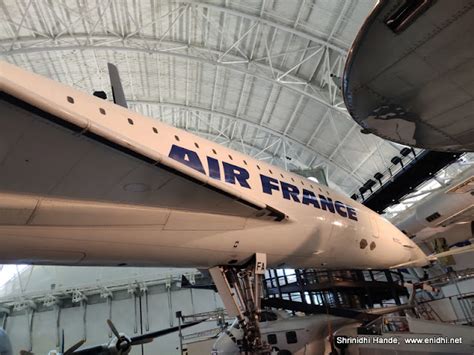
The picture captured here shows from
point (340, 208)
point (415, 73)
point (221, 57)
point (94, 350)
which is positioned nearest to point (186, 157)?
point (415, 73)

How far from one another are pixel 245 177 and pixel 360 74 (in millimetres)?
3156

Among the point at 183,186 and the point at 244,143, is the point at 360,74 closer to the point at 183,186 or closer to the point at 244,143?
the point at 183,186

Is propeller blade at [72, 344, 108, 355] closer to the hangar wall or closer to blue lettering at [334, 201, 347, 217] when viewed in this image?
the hangar wall

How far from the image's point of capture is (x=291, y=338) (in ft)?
38.0

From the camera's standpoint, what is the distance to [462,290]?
1869cm

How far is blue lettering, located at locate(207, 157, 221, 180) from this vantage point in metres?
5.29

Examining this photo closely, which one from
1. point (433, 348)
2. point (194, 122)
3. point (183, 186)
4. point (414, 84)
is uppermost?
point (194, 122)

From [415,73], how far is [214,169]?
3.15 metres


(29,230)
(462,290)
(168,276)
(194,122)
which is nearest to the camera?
(29,230)

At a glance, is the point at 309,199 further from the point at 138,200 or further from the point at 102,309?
the point at 102,309

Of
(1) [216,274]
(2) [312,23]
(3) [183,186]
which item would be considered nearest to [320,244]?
(1) [216,274]

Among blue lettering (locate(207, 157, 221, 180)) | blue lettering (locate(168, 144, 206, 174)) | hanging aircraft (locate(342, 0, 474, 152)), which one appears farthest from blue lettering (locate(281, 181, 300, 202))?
hanging aircraft (locate(342, 0, 474, 152))

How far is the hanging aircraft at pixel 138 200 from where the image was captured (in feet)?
9.43

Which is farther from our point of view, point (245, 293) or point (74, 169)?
point (245, 293)
